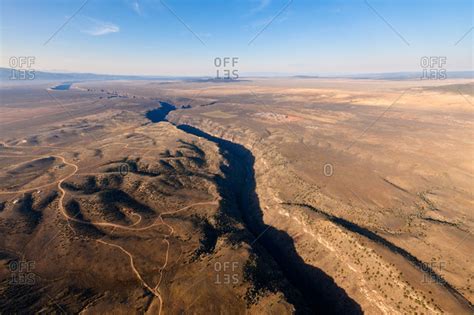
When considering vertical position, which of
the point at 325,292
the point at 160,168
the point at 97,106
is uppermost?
the point at 97,106

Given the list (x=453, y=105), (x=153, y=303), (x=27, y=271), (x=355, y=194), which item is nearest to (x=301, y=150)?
(x=355, y=194)

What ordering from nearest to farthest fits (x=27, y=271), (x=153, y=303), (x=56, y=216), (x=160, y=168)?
(x=153, y=303) → (x=27, y=271) → (x=56, y=216) → (x=160, y=168)

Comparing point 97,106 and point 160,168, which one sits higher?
point 97,106

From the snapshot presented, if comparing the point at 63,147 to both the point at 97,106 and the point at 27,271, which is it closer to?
the point at 27,271

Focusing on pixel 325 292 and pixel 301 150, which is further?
pixel 301 150

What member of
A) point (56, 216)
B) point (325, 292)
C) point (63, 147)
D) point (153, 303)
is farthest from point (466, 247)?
point (63, 147)

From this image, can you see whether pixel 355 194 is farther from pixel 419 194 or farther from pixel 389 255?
pixel 389 255

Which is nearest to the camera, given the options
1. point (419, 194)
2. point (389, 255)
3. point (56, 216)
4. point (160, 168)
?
point (389, 255)
